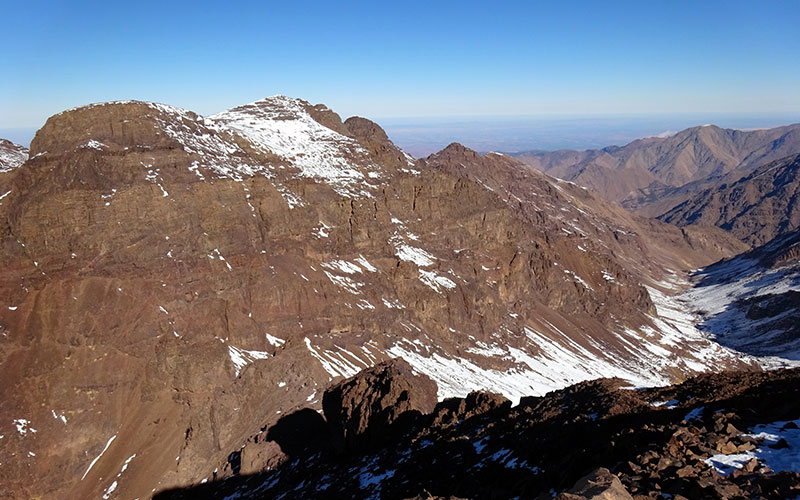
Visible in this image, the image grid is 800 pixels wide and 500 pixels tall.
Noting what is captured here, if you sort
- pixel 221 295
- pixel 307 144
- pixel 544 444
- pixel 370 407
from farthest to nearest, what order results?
pixel 307 144 → pixel 221 295 → pixel 370 407 → pixel 544 444

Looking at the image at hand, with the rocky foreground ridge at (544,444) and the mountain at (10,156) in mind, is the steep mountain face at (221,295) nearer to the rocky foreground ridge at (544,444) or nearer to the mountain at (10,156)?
the rocky foreground ridge at (544,444)

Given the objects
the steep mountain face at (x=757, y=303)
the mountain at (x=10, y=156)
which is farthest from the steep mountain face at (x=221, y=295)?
the steep mountain face at (x=757, y=303)

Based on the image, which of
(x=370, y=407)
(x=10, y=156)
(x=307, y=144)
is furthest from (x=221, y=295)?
(x=10, y=156)

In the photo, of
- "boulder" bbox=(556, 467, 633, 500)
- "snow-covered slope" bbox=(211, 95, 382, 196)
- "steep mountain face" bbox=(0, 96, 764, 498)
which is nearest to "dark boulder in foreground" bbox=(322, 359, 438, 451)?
"steep mountain face" bbox=(0, 96, 764, 498)

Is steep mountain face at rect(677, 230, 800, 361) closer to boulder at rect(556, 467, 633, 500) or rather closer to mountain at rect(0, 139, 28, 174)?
boulder at rect(556, 467, 633, 500)

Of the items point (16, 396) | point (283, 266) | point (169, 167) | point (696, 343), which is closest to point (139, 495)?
point (16, 396)

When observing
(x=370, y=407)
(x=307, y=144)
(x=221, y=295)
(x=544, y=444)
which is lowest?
(x=370, y=407)

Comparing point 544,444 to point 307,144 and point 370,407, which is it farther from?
point 307,144
